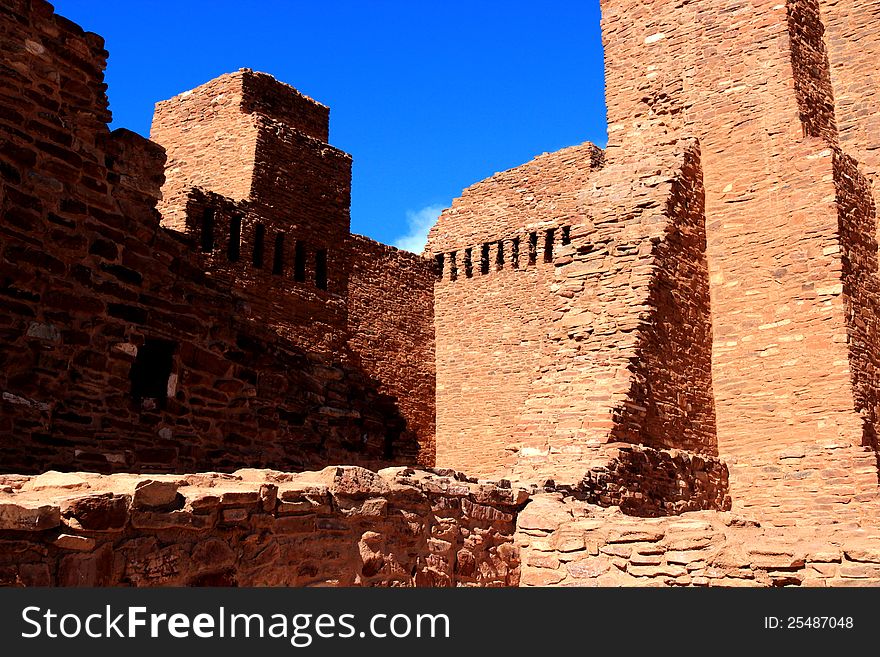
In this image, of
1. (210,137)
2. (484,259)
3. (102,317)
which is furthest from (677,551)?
(210,137)

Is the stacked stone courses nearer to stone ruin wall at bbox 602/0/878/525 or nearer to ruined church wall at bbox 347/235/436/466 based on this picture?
stone ruin wall at bbox 602/0/878/525

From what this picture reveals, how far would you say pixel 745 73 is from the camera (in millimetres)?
10711

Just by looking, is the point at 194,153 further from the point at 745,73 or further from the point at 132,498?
the point at 132,498

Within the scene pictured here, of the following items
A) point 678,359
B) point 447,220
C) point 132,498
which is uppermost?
point 447,220

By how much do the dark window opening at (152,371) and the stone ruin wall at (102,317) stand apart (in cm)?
1

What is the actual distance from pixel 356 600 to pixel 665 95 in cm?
923

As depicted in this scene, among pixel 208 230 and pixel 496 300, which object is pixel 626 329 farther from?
pixel 496 300

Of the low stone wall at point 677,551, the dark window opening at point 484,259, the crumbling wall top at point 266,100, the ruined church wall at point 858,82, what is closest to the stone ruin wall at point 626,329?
the low stone wall at point 677,551

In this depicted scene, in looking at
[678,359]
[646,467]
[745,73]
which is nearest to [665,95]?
[745,73]

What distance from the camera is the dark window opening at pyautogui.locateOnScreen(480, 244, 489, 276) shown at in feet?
76.3

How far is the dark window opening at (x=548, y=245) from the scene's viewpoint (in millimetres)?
22109

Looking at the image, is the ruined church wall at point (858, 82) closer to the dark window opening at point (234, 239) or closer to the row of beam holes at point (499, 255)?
the row of beam holes at point (499, 255)

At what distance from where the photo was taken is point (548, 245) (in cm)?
2219

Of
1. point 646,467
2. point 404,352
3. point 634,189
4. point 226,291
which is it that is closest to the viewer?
point 226,291
